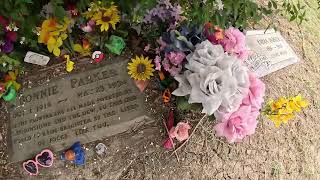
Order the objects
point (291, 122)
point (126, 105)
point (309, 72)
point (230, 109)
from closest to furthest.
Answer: point (230, 109) → point (126, 105) → point (291, 122) → point (309, 72)

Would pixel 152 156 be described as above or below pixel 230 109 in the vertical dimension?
below

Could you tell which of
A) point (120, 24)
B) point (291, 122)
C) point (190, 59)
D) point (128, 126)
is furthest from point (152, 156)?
point (291, 122)

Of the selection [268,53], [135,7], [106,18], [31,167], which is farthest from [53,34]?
[268,53]

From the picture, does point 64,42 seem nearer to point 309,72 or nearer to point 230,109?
point 230,109

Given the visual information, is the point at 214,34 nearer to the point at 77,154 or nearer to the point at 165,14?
the point at 165,14

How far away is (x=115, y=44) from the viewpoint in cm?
304

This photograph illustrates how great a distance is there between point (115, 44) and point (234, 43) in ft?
2.52

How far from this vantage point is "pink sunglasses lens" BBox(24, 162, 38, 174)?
9.83ft

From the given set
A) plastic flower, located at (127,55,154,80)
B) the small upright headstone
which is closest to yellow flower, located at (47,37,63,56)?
the small upright headstone

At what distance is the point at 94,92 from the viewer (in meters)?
3.04

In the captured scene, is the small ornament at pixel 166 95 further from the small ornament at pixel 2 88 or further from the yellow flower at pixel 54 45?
the small ornament at pixel 2 88

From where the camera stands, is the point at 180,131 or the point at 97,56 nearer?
the point at 180,131

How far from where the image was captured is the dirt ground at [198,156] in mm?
3008

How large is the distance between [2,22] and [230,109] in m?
1.43
